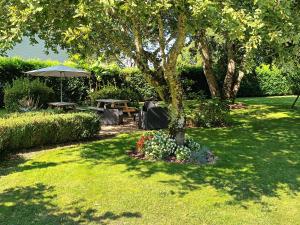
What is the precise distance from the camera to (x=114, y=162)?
9.65m

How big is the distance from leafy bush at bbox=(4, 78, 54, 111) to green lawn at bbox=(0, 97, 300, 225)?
8.13m

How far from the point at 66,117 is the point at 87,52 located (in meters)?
2.34

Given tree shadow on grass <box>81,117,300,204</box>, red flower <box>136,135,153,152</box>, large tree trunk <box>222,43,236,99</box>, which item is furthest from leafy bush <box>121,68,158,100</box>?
red flower <box>136,135,153,152</box>

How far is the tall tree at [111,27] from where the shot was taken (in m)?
7.34

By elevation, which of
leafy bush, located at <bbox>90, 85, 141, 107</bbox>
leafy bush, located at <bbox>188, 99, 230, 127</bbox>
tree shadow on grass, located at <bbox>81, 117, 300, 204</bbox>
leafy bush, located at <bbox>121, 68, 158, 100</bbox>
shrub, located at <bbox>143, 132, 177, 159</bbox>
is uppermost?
leafy bush, located at <bbox>121, 68, 158, 100</bbox>

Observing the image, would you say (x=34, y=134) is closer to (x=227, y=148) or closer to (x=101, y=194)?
(x=101, y=194)

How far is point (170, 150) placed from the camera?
9.90 metres

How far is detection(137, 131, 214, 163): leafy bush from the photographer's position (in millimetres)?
9688

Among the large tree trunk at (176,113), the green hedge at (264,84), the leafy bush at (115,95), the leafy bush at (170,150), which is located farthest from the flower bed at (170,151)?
the green hedge at (264,84)

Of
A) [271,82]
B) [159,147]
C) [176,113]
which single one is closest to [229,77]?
[176,113]

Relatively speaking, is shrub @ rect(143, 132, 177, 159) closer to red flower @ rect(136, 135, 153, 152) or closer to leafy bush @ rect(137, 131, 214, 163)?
leafy bush @ rect(137, 131, 214, 163)

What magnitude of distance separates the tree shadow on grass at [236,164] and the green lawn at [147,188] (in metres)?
0.02

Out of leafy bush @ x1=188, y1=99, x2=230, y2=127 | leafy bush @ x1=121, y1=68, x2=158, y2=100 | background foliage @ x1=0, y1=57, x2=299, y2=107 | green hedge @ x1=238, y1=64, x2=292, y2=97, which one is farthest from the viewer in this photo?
green hedge @ x1=238, y1=64, x2=292, y2=97

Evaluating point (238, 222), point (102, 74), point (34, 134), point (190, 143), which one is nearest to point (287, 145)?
point (190, 143)
